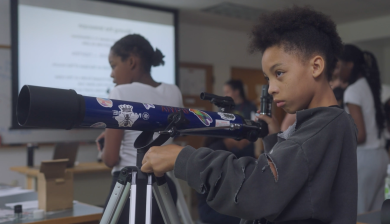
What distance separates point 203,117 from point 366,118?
63.7 inches

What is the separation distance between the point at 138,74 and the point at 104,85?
2.61m

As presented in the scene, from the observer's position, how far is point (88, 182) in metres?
3.08

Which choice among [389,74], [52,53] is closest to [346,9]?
[389,74]

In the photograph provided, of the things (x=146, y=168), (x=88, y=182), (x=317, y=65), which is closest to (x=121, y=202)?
(x=146, y=168)

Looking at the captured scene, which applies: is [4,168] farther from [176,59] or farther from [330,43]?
[330,43]

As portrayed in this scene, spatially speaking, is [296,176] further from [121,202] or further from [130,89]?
[130,89]

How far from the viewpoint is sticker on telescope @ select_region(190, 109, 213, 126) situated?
3.21 ft

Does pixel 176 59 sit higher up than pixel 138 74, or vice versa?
pixel 176 59

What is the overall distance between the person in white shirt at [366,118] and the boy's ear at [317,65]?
1512mm

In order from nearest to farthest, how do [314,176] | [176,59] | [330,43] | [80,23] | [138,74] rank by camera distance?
[314,176] → [330,43] → [138,74] → [80,23] → [176,59]

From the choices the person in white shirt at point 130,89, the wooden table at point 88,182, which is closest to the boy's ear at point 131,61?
the person in white shirt at point 130,89

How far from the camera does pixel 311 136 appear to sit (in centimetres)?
73

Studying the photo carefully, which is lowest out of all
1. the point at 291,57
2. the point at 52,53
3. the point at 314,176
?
the point at 314,176

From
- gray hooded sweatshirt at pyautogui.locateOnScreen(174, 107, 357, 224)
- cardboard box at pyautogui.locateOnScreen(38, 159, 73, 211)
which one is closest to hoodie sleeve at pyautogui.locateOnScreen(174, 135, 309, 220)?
gray hooded sweatshirt at pyautogui.locateOnScreen(174, 107, 357, 224)
